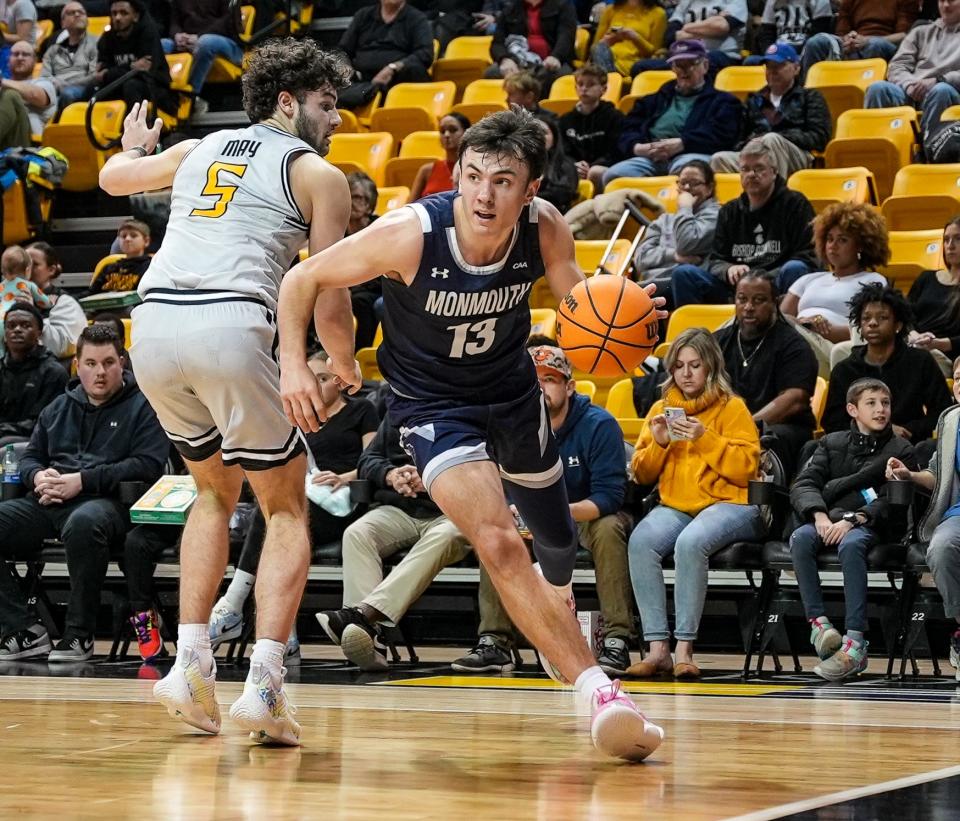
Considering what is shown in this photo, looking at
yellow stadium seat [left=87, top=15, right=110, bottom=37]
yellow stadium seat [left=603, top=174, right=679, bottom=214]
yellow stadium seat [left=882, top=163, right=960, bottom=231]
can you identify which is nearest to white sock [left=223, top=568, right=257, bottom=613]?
yellow stadium seat [left=603, top=174, right=679, bottom=214]

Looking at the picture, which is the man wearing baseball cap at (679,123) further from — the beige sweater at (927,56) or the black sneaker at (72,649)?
the black sneaker at (72,649)

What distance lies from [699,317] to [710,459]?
1.63m

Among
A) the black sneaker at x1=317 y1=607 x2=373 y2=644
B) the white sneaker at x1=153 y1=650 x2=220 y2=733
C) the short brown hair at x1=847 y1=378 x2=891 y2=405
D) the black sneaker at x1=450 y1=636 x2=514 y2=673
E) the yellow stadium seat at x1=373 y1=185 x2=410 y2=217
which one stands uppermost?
the yellow stadium seat at x1=373 y1=185 x2=410 y2=217

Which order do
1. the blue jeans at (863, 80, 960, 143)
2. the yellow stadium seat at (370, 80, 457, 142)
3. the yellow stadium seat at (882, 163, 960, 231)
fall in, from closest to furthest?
the yellow stadium seat at (882, 163, 960, 231), the blue jeans at (863, 80, 960, 143), the yellow stadium seat at (370, 80, 457, 142)

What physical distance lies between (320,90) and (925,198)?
5.46 metres

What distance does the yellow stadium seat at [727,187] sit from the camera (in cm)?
962

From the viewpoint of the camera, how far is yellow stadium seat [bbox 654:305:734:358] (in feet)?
27.1

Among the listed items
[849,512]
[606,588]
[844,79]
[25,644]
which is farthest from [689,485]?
A: [844,79]

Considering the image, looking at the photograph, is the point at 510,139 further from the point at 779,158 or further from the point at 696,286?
the point at 779,158

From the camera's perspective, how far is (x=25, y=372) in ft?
28.9

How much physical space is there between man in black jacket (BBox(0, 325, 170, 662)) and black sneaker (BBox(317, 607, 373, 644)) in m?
1.29

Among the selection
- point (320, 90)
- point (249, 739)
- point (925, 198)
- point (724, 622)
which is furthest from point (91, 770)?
point (925, 198)

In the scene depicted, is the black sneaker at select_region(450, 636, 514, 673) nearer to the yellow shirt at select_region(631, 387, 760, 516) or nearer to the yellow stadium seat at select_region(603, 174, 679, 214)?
the yellow shirt at select_region(631, 387, 760, 516)

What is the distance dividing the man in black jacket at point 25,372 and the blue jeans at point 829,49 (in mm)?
5704
